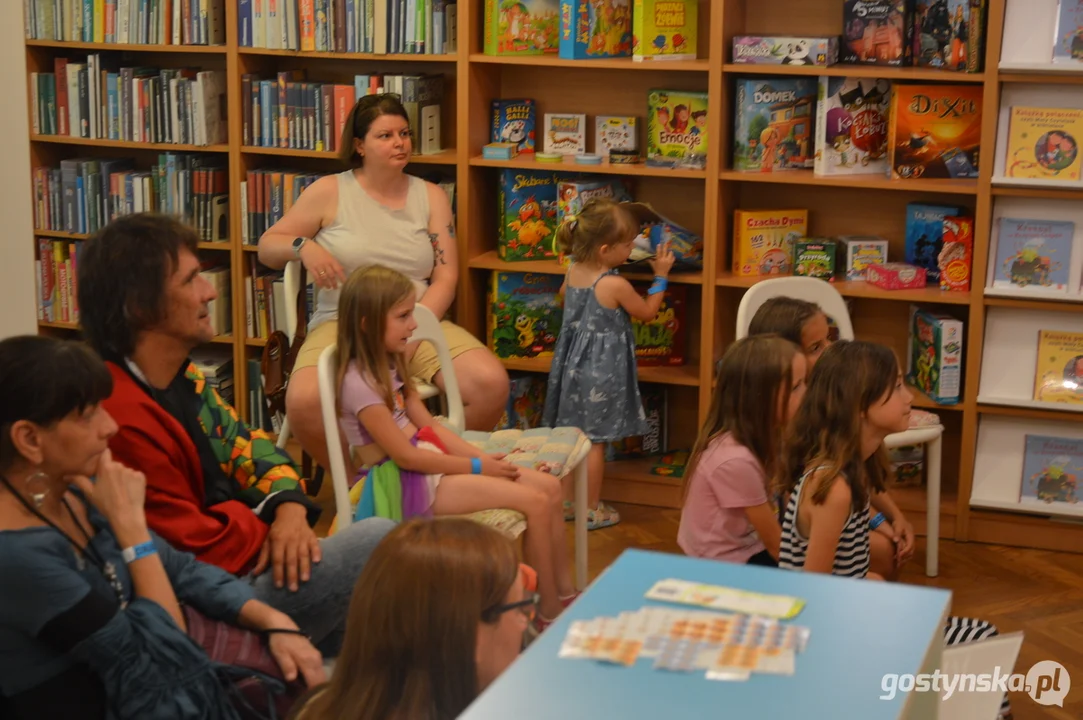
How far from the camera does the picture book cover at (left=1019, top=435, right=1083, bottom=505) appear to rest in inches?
159

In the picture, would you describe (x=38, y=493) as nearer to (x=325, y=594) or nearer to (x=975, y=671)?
(x=325, y=594)

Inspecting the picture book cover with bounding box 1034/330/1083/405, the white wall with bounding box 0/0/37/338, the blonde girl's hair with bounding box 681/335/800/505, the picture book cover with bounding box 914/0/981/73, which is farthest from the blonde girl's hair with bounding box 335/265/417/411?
the white wall with bounding box 0/0/37/338

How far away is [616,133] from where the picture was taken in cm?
450

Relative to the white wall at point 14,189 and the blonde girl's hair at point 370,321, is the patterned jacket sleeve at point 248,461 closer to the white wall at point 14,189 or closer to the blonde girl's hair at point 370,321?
the blonde girl's hair at point 370,321

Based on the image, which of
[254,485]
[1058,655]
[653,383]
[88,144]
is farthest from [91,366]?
[88,144]

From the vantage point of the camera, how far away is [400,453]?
124 inches

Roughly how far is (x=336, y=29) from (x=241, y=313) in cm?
108

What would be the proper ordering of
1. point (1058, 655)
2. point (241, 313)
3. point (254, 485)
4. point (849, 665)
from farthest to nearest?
point (241, 313) < point (1058, 655) < point (254, 485) < point (849, 665)

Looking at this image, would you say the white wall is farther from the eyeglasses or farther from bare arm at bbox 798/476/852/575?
the eyeglasses

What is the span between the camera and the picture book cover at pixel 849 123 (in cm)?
410

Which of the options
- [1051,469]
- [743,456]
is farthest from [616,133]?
[743,456]

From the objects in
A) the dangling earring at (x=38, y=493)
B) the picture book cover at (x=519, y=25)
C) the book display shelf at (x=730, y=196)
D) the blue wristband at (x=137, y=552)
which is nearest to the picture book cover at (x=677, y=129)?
the book display shelf at (x=730, y=196)

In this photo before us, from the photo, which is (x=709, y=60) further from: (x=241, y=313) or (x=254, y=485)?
(x=254, y=485)

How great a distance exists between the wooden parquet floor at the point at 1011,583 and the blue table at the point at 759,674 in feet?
5.31
